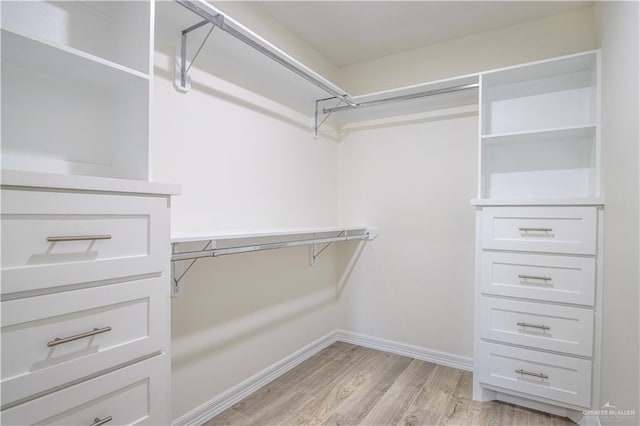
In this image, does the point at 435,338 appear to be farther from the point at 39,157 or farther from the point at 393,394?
the point at 39,157

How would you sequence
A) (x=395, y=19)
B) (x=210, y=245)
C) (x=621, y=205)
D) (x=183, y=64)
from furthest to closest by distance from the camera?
(x=395, y=19) → (x=183, y=64) → (x=210, y=245) → (x=621, y=205)

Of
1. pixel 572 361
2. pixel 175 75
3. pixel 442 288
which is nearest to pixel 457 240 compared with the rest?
pixel 442 288

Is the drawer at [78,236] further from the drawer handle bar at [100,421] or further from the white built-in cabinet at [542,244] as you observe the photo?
the white built-in cabinet at [542,244]

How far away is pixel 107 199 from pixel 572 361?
2194 millimetres

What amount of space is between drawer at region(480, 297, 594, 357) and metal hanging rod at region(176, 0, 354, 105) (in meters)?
1.64

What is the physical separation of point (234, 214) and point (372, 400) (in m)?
1.34

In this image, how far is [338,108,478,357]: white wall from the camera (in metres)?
2.41

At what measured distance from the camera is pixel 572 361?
1725 mm

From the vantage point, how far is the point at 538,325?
180cm

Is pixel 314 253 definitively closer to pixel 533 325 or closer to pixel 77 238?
pixel 533 325

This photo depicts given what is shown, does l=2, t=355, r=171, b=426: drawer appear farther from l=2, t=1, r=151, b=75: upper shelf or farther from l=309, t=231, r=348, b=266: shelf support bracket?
l=309, t=231, r=348, b=266: shelf support bracket

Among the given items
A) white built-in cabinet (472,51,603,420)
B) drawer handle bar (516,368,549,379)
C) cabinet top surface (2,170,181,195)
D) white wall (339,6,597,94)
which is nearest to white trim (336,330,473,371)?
white built-in cabinet (472,51,603,420)

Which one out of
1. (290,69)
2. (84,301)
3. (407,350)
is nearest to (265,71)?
(290,69)

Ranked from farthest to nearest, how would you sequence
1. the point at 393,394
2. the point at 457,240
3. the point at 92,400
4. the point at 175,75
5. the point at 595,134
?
the point at 457,240, the point at 393,394, the point at 595,134, the point at 175,75, the point at 92,400
